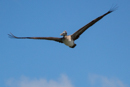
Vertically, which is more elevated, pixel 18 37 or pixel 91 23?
A: pixel 91 23

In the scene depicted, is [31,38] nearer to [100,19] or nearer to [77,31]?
[77,31]

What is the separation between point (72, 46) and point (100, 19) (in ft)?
10.8

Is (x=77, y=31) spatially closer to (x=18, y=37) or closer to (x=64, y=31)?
(x=64, y=31)

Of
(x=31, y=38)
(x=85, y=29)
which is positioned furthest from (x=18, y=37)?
(x=85, y=29)

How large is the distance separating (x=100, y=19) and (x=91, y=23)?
73 cm

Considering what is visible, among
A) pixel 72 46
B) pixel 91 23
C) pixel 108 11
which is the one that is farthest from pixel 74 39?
pixel 108 11

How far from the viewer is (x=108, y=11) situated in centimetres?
2325

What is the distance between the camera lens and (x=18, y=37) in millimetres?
25781

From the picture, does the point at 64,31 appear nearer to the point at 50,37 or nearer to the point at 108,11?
the point at 50,37

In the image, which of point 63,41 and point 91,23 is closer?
point 91,23

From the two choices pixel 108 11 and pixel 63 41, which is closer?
pixel 108 11

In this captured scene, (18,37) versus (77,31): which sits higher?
(77,31)

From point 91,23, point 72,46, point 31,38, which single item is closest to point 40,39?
point 31,38

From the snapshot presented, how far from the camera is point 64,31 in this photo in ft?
86.2
